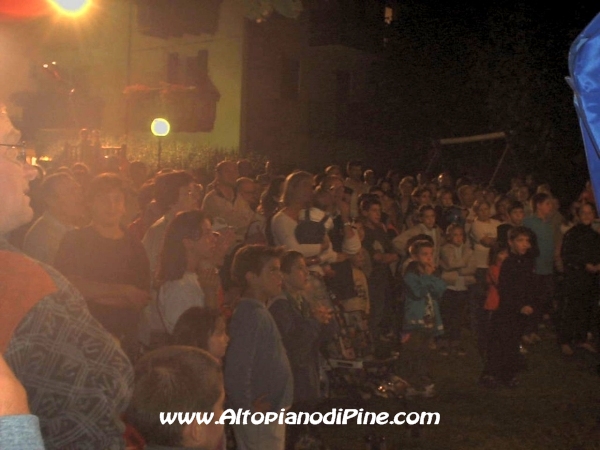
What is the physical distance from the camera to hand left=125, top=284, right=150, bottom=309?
15.6 feet

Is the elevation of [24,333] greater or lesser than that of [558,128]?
lesser

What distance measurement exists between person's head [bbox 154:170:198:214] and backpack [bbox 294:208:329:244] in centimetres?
116

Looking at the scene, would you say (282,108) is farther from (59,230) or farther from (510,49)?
(59,230)

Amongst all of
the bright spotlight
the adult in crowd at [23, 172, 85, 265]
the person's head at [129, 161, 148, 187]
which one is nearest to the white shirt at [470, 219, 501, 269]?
the person's head at [129, 161, 148, 187]

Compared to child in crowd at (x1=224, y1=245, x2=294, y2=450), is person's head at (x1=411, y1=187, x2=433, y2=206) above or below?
above

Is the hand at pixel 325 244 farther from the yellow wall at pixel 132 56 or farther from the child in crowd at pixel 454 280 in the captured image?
the yellow wall at pixel 132 56

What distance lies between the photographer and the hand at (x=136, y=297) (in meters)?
4.77

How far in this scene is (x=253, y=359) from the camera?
4.14 m

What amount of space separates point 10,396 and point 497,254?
7.54 meters

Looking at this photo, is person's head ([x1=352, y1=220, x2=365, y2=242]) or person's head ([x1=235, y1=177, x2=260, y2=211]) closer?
person's head ([x1=235, y1=177, x2=260, y2=211])

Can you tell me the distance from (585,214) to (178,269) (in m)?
5.98

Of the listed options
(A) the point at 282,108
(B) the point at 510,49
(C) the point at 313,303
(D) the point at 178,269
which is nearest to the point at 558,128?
(B) the point at 510,49

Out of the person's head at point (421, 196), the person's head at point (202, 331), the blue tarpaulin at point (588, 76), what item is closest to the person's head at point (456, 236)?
the person's head at point (421, 196)

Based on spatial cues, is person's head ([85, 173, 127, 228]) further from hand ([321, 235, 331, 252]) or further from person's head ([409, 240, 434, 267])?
person's head ([409, 240, 434, 267])
